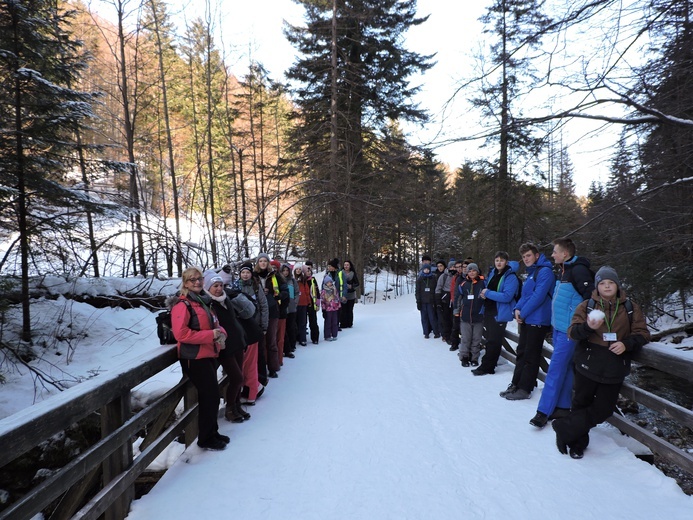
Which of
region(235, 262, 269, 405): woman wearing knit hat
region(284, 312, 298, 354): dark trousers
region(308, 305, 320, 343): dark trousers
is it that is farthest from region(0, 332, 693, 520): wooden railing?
region(308, 305, 320, 343): dark trousers

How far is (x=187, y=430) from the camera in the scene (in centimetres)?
396

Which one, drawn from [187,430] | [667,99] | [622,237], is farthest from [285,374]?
[622,237]

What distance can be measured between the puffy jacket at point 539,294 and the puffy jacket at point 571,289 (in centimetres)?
70

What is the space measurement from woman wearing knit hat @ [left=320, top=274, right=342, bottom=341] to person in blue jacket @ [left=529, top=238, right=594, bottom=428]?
642cm

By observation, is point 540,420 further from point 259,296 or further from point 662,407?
point 259,296

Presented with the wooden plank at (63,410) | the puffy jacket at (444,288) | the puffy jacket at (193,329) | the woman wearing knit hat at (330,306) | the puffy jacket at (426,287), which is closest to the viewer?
the wooden plank at (63,410)

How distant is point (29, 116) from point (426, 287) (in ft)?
32.2

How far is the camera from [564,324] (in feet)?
13.3

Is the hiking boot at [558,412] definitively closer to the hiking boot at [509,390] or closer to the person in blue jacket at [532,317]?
the person in blue jacket at [532,317]

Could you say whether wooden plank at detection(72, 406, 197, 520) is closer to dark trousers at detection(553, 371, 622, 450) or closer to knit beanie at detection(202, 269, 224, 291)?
knit beanie at detection(202, 269, 224, 291)

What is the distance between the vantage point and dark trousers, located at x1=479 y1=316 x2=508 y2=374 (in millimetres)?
6255

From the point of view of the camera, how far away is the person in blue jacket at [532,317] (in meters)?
4.89

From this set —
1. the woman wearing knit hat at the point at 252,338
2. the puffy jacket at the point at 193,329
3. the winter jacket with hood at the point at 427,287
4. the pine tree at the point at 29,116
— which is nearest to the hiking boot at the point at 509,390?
the woman wearing knit hat at the point at 252,338

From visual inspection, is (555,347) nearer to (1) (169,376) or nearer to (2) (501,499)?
Answer: (2) (501,499)
